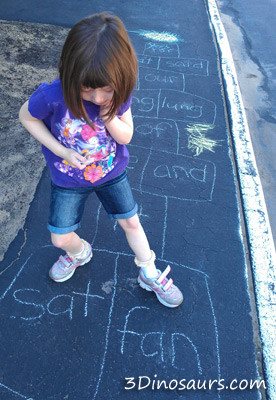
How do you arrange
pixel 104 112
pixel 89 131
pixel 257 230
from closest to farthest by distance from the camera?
1. pixel 104 112
2. pixel 89 131
3. pixel 257 230

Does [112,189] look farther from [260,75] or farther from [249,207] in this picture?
[260,75]

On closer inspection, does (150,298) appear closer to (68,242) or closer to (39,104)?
(68,242)

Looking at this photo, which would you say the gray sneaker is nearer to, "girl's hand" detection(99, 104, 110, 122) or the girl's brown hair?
"girl's hand" detection(99, 104, 110, 122)

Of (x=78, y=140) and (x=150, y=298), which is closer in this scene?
(x=78, y=140)

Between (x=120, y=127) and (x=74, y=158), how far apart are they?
0.27 m

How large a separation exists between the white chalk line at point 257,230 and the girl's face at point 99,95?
1.66m

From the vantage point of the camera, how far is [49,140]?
1.75 meters

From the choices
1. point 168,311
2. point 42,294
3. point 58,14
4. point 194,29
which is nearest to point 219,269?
point 168,311

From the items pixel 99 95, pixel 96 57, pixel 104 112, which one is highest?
pixel 96 57

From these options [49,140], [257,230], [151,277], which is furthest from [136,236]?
[257,230]

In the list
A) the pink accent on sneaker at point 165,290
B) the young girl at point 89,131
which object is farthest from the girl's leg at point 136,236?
the pink accent on sneaker at point 165,290

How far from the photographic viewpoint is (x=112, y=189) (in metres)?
1.97

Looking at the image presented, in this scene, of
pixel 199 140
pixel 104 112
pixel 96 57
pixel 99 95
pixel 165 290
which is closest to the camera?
pixel 96 57

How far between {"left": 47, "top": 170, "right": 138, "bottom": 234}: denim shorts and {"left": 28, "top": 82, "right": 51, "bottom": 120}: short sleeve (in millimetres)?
417
